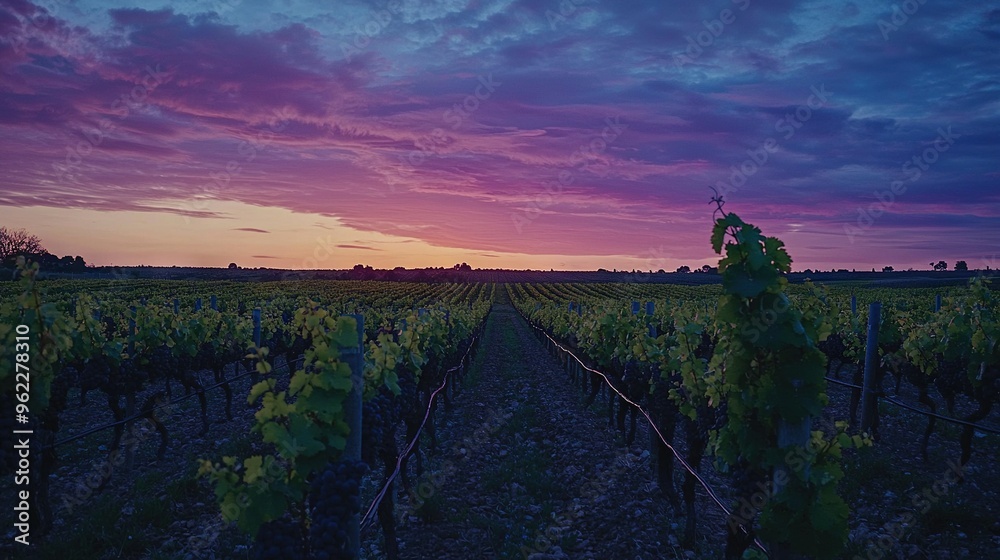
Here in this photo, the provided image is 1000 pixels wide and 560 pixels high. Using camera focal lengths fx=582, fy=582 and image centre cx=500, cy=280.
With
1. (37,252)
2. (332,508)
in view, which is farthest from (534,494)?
(37,252)

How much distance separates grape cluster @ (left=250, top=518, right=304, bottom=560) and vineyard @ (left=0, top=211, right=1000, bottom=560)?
0.5 inches

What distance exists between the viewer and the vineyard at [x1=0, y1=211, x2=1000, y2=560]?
3.62m

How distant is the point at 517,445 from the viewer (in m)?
9.87

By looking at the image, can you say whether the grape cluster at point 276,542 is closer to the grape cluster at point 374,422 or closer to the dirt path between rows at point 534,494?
the grape cluster at point 374,422

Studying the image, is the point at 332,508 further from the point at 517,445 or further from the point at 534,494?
the point at 517,445

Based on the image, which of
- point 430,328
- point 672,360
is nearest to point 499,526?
point 672,360

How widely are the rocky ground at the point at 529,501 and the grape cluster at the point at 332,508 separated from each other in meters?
2.68

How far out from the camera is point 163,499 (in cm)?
701

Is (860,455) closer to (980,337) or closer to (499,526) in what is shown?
(980,337)

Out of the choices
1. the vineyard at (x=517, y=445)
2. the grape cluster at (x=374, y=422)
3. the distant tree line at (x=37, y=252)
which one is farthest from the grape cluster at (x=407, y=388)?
the distant tree line at (x=37, y=252)

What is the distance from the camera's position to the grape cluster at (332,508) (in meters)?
3.55

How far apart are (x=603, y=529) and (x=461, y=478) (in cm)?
243

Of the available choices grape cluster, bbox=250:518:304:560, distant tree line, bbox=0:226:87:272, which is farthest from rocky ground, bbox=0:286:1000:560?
distant tree line, bbox=0:226:87:272

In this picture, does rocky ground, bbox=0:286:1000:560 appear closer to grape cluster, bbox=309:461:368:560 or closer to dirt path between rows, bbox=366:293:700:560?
dirt path between rows, bbox=366:293:700:560
